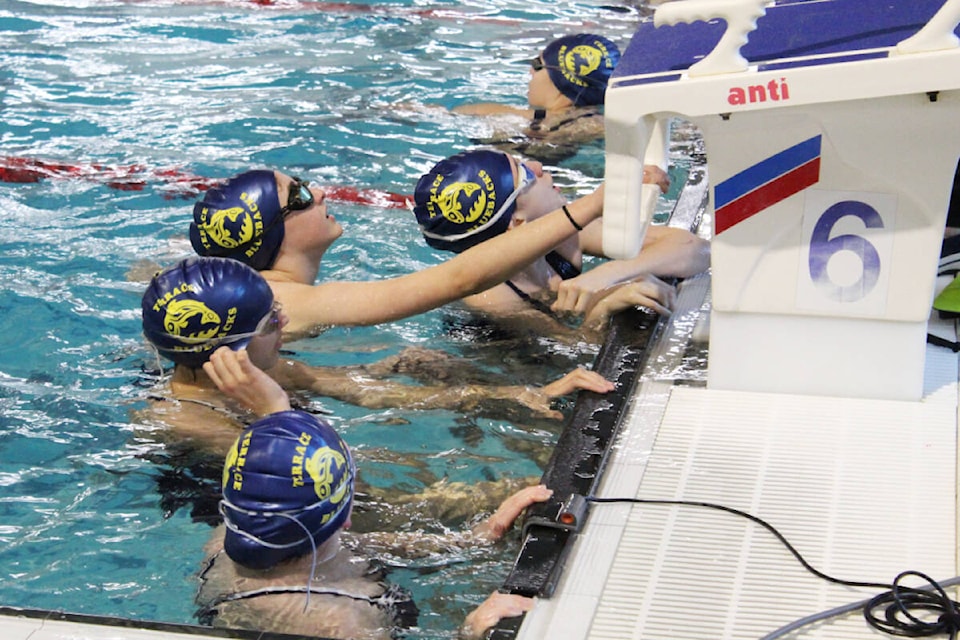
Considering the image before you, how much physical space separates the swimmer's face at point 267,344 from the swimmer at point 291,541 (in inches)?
26.6

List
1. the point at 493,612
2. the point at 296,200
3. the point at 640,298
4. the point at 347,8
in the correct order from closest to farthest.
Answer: the point at 493,612 < the point at 640,298 < the point at 296,200 < the point at 347,8

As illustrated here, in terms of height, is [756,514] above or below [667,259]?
below

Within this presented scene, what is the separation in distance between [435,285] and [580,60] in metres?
3.19

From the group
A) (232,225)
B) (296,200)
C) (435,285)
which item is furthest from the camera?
(296,200)

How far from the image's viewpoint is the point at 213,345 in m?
3.02

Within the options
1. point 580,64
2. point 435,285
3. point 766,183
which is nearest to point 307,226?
point 435,285

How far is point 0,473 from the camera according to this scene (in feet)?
11.3

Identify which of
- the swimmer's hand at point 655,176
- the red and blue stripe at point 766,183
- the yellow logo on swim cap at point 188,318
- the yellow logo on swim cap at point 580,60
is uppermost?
the red and blue stripe at point 766,183

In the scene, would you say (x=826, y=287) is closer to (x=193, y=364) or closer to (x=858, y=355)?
(x=858, y=355)

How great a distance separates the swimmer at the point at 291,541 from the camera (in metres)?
2.38

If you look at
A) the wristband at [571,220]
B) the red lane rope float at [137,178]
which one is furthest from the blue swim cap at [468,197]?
the red lane rope float at [137,178]

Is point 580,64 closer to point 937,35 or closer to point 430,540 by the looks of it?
point 430,540

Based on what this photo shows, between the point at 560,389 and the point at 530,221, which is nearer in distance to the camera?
Result: the point at 560,389

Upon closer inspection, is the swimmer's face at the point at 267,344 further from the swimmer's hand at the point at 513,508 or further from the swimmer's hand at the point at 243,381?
the swimmer's hand at the point at 513,508
